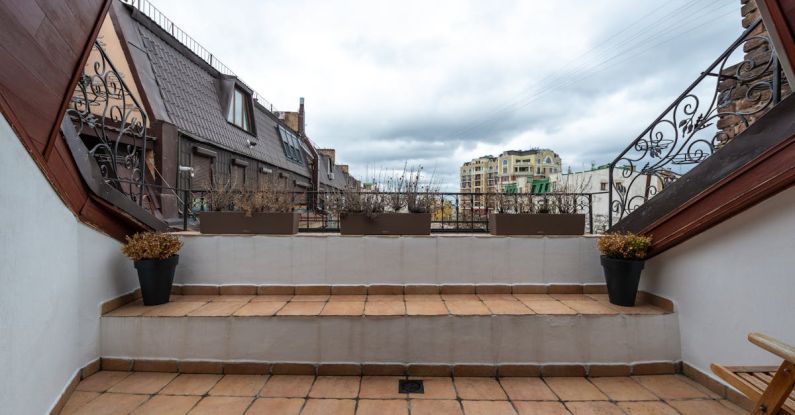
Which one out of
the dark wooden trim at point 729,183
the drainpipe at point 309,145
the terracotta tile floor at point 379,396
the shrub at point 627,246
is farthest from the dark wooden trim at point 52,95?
the drainpipe at point 309,145

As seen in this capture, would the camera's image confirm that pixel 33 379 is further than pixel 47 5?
No

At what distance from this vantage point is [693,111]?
265cm

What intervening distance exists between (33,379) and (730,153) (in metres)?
4.63

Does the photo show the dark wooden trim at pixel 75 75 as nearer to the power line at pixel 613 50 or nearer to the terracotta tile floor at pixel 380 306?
the terracotta tile floor at pixel 380 306

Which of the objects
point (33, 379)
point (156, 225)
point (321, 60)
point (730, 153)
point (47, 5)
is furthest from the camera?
point (321, 60)

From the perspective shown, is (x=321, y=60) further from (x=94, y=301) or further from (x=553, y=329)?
(x=553, y=329)

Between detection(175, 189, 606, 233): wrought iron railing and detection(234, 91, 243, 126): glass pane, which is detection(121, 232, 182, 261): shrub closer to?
detection(175, 189, 606, 233): wrought iron railing

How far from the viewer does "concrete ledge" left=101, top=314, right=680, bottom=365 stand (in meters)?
2.29

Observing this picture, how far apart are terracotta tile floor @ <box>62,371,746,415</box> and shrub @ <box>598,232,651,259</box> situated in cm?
93

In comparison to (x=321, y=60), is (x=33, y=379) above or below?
below

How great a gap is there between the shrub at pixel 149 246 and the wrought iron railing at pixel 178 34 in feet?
21.3

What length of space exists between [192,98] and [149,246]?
646 cm

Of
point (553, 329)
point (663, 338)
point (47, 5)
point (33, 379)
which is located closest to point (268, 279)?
point (33, 379)

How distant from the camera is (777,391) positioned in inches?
51.8
